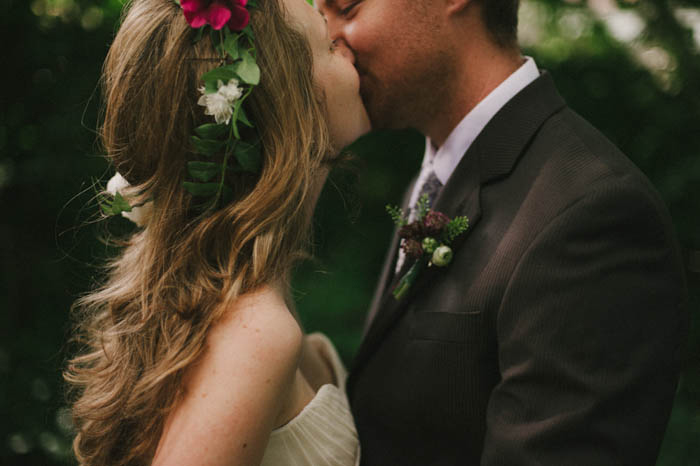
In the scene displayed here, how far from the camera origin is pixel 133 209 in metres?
2.21

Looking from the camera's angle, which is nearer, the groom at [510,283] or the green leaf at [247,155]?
the groom at [510,283]

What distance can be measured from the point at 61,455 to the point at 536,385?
116 inches

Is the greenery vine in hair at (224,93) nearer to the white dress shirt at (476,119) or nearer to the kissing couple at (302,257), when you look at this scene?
the kissing couple at (302,257)

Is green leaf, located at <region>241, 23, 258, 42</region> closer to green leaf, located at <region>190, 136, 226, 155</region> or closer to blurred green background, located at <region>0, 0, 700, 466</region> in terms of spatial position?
green leaf, located at <region>190, 136, 226, 155</region>

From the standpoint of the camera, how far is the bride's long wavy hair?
1.89 meters

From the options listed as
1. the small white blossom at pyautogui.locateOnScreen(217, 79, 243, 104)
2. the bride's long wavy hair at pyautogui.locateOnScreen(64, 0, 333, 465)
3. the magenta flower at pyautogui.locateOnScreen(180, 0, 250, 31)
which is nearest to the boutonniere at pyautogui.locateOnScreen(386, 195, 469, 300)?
the bride's long wavy hair at pyautogui.locateOnScreen(64, 0, 333, 465)

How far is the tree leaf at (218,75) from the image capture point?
1.80 m

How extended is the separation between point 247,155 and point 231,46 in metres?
0.32

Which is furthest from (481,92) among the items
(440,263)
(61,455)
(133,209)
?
(61,455)

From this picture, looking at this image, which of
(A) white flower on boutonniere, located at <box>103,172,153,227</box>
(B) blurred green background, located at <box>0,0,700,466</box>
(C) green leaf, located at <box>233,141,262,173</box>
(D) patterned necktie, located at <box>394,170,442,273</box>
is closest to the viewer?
(C) green leaf, located at <box>233,141,262,173</box>

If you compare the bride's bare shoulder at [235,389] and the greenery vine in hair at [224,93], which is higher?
the greenery vine in hair at [224,93]

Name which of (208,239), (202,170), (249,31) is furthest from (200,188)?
(249,31)

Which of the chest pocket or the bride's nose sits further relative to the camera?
the bride's nose

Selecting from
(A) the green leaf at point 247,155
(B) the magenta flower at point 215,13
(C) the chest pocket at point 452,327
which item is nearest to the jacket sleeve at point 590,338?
(C) the chest pocket at point 452,327
